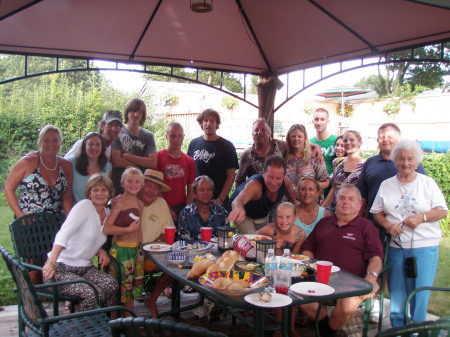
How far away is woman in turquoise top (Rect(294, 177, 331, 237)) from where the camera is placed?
11.9ft

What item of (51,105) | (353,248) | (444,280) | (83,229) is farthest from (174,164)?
(51,105)

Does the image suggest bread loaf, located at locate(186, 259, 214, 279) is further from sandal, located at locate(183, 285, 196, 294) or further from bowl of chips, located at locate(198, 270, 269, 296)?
sandal, located at locate(183, 285, 196, 294)

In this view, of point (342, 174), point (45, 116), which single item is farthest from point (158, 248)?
point (45, 116)

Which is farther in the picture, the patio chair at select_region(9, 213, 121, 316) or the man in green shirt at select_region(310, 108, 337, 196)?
the man in green shirt at select_region(310, 108, 337, 196)

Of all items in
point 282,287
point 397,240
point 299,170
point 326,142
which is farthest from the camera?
point 326,142

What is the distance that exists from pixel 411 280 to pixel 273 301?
1730mm

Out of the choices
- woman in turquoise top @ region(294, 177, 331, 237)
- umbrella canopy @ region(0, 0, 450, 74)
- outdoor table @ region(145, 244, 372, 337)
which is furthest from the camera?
umbrella canopy @ region(0, 0, 450, 74)

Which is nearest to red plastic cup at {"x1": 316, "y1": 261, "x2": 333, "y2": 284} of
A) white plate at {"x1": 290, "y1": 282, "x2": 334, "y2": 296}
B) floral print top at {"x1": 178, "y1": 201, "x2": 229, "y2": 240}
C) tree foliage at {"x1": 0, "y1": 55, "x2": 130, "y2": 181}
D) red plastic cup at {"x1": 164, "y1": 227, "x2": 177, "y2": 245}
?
white plate at {"x1": 290, "y1": 282, "x2": 334, "y2": 296}

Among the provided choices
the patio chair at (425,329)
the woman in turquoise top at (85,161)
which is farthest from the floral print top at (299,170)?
the patio chair at (425,329)

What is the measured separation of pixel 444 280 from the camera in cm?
543

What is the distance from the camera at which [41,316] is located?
2.12 m

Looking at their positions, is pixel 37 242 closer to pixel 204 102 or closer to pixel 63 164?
pixel 63 164

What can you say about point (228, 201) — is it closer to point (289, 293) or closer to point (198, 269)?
point (198, 269)

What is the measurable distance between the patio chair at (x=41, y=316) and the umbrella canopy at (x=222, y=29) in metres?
2.54
